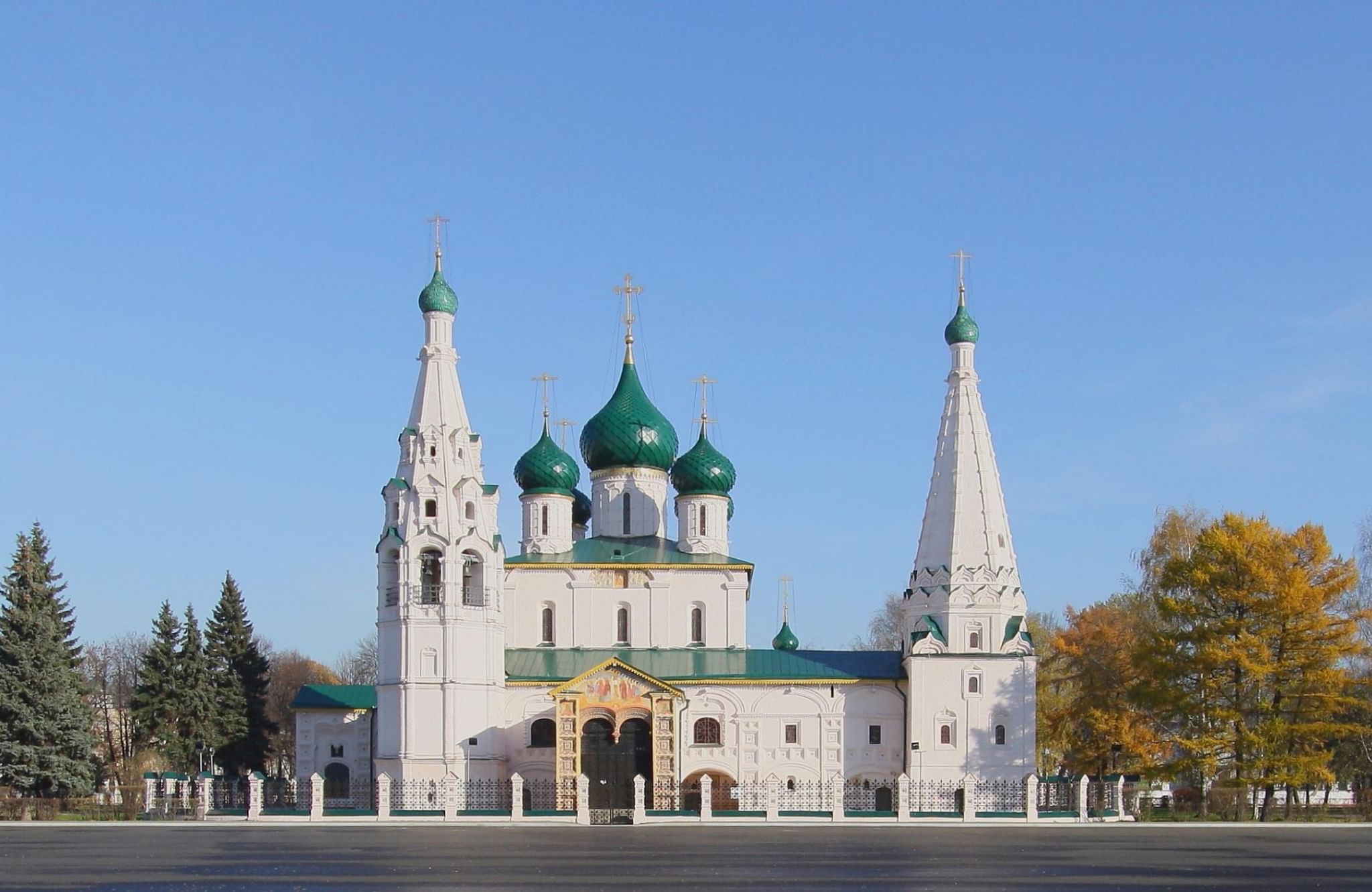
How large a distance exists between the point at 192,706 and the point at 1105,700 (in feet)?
88.3

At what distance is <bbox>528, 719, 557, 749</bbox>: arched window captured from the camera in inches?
1821

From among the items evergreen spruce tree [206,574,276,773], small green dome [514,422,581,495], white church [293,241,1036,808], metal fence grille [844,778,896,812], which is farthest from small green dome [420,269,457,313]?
metal fence grille [844,778,896,812]

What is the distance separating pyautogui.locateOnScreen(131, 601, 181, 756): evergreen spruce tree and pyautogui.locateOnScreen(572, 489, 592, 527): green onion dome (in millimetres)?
12888

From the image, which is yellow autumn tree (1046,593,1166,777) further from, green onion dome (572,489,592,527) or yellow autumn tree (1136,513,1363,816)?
green onion dome (572,489,592,527)

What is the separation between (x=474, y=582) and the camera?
45.9 metres

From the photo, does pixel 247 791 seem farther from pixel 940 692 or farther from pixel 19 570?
pixel 940 692

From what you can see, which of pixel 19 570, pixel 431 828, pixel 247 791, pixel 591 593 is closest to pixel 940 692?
pixel 591 593

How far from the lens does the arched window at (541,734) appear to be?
4625 centimetres

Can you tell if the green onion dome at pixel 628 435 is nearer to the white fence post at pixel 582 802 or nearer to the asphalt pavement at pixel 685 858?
the white fence post at pixel 582 802

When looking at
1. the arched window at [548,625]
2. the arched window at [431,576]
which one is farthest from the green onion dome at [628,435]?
the arched window at [431,576]

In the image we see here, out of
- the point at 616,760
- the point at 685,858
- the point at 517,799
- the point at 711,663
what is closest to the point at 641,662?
the point at 711,663

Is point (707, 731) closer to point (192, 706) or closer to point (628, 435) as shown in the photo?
point (628, 435)

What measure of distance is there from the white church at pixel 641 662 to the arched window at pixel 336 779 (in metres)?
0.10

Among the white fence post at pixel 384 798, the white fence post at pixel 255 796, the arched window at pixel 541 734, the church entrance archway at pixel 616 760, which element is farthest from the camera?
the arched window at pixel 541 734
